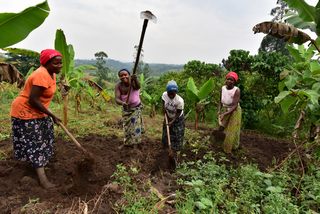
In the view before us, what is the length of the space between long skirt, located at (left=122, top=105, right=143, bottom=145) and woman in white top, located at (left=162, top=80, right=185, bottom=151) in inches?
17.4

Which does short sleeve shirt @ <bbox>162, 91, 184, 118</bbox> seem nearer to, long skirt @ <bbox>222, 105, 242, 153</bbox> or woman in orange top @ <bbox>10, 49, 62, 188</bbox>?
long skirt @ <bbox>222, 105, 242, 153</bbox>

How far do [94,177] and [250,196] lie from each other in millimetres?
1953

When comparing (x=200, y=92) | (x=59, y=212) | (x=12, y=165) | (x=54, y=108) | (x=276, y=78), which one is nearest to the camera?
(x=59, y=212)

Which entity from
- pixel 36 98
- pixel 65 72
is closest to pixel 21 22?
pixel 36 98

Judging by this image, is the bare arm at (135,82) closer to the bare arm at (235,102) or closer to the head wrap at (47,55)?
the head wrap at (47,55)

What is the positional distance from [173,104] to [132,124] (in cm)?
75

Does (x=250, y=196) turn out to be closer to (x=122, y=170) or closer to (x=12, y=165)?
(x=122, y=170)

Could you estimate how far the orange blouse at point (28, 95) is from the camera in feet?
12.8

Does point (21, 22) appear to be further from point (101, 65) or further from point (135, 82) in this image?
point (101, 65)

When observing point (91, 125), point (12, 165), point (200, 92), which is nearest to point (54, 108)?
point (91, 125)

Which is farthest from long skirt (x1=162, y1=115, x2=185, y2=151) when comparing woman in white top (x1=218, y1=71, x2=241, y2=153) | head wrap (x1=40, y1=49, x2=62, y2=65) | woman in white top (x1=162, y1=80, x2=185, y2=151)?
head wrap (x1=40, y1=49, x2=62, y2=65)

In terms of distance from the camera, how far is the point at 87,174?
418 cm

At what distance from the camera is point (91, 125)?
25.6 feet

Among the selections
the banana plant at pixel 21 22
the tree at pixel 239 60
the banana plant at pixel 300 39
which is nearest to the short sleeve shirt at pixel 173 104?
the banana plant at pixel 300 39
